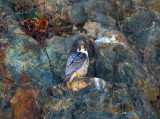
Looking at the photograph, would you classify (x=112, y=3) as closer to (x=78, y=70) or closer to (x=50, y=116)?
(x=78, y=70)

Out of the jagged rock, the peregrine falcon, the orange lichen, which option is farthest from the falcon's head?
the orange lichen

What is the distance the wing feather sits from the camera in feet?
17.6

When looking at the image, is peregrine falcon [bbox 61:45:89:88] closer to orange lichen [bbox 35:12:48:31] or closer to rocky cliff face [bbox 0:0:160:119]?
rocky cliff face [bbox 0:0:160:119]

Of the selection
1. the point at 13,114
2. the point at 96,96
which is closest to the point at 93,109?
the point at 96,96

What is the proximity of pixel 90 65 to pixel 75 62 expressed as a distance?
79 centimetres

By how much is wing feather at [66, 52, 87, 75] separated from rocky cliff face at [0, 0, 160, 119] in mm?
360

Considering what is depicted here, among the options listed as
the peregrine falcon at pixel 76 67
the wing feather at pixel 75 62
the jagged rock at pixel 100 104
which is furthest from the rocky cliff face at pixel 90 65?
the wing feather at pixel 75 62

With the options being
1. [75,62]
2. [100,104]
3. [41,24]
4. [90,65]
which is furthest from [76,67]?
[41,24]

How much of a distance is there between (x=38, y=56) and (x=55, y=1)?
233 cm

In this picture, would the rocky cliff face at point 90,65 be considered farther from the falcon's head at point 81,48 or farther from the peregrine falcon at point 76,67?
the falcon's head at point 81,48

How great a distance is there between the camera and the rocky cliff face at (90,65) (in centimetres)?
487

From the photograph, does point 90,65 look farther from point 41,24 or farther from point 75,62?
point 41,24

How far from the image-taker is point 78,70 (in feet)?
17.9

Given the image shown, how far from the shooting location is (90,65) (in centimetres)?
614
